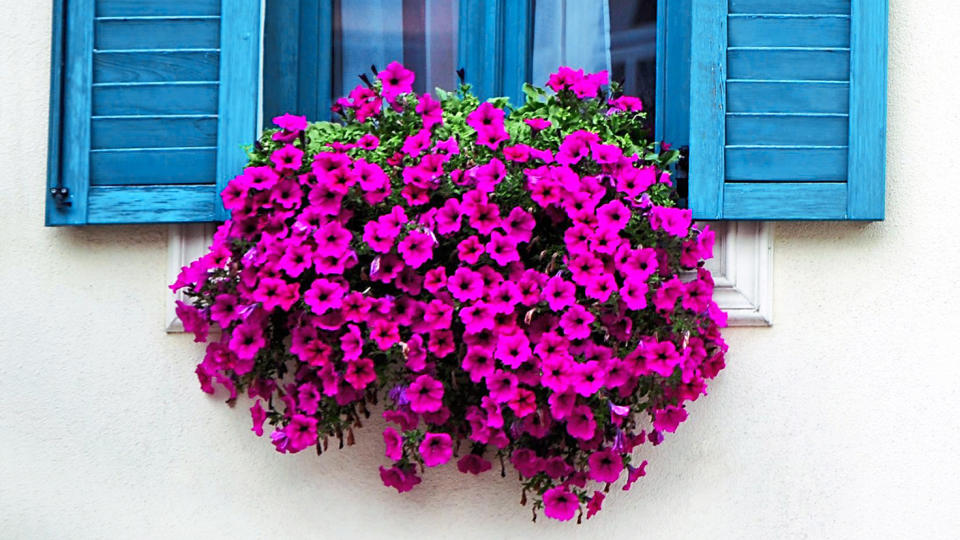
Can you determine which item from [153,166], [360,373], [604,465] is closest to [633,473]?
[604,465]

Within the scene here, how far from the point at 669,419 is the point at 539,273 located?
0.46 meters

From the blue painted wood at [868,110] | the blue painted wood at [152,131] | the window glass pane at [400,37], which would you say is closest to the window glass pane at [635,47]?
the window glass pane at [400,37]

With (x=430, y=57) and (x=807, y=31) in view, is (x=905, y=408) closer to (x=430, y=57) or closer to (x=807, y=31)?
(x=807, y=31)

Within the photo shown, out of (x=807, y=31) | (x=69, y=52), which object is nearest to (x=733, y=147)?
(x=807, y=31)

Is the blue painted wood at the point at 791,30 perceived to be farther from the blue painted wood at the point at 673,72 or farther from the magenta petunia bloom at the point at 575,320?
the magenta petunia bloom at the point at 575,320

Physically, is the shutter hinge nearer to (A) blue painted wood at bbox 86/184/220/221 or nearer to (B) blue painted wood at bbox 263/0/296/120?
(A) blue painted wood at bbox 86/184/220/221

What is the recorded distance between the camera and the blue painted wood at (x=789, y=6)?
317cm

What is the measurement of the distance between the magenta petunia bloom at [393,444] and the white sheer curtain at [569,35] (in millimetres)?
1169

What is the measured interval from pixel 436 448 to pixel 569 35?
1.32m

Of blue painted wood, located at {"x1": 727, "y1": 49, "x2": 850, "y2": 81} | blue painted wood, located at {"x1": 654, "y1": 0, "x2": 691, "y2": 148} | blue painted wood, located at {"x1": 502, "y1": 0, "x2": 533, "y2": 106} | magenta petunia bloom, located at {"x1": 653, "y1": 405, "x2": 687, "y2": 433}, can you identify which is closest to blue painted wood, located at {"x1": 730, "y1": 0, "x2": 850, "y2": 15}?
blue painted wood, located at {"x1": 727, "y1": 49, "x2": 850, "y2": 81}

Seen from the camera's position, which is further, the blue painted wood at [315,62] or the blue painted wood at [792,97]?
the blue painted wood at [315,62]

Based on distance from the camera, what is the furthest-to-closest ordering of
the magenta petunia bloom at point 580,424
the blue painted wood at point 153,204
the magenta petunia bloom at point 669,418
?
the blue painted wood at point 153,204 → the magenta petunia bloom at point 669,418 → the magenta petunia bloom at point 580,424

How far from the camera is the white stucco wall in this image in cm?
310

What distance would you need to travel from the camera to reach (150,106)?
3.14m
